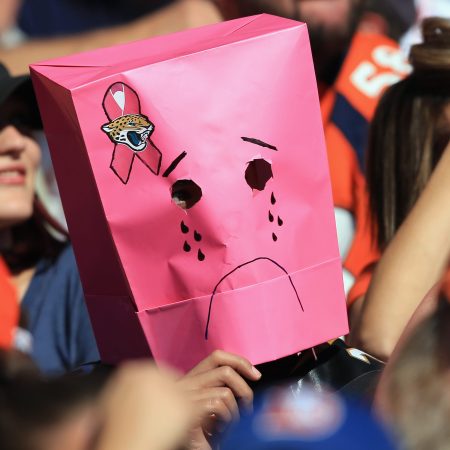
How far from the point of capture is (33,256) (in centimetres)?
249

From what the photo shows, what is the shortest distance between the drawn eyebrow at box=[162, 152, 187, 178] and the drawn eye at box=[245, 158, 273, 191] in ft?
0.34

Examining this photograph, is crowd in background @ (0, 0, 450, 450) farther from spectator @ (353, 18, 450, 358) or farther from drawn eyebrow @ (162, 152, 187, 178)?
drawn eyebrow @ (162, 152, 187, 178)

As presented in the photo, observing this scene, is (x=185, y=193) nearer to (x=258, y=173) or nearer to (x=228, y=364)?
(x=258, y=173)

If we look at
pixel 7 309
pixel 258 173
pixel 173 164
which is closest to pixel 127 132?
pixel 173 164

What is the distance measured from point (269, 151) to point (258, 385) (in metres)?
0.37

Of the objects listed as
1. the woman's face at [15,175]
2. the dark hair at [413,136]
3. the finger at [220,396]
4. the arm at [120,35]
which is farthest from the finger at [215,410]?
the arm at [120,35]

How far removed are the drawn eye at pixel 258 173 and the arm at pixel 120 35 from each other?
100cm

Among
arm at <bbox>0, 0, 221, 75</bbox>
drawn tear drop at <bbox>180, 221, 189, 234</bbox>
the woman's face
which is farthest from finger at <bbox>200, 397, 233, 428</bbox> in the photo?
arm at <bbox>0, 0, 221, 75</bbox>

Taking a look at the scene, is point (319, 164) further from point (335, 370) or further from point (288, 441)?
point (288, 441)

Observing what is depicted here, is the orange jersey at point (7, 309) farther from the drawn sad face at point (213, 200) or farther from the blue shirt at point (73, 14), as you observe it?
the blue shirt at point (73, 14)

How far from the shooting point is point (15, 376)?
0.89 metres

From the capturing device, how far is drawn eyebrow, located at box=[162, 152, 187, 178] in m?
1.54

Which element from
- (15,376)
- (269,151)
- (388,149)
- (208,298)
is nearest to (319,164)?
(269,151)

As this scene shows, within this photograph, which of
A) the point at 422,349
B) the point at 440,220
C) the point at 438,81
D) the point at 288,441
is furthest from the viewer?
the point at 438,81
